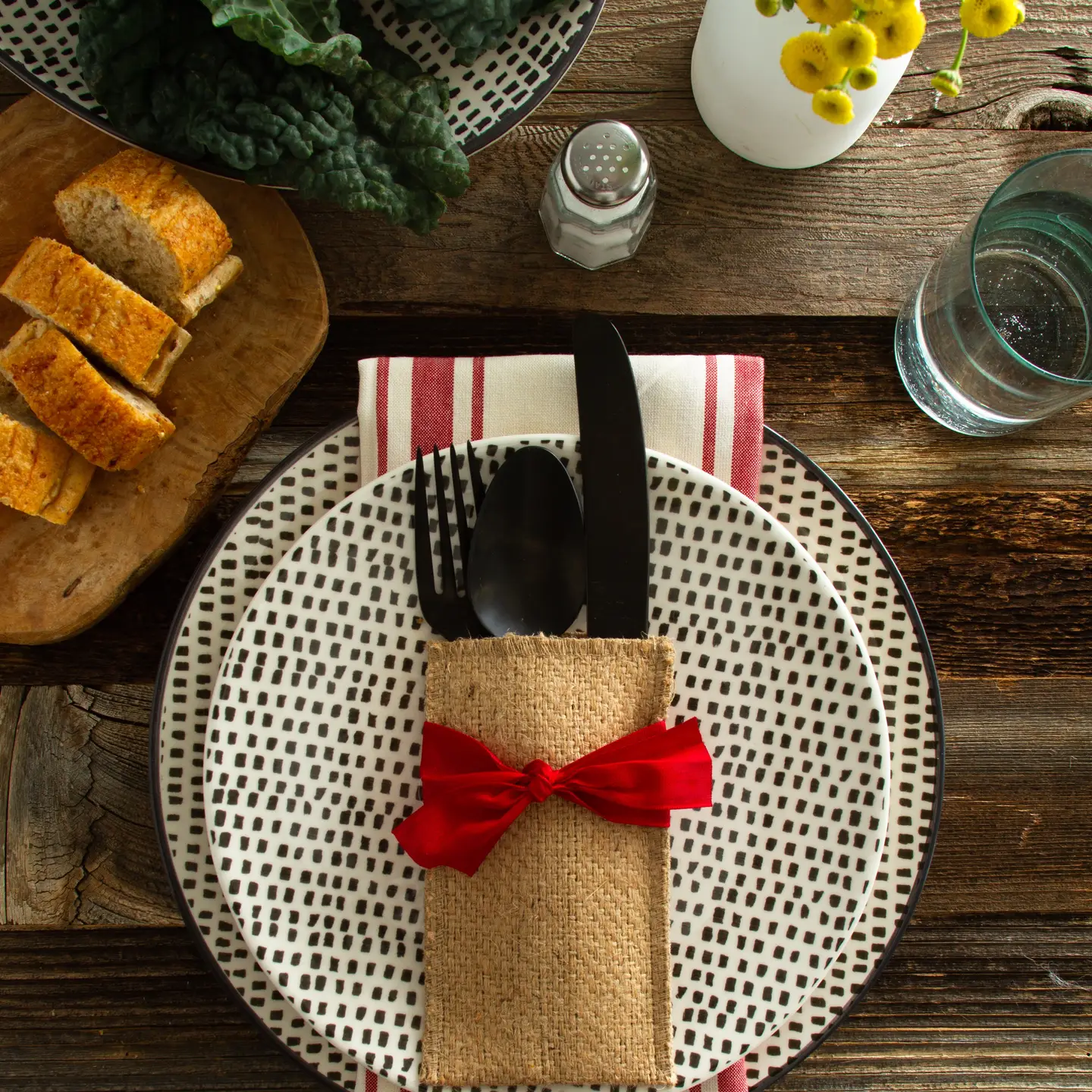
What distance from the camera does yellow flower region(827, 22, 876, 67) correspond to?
62 cm

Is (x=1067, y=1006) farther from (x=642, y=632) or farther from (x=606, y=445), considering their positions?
(x=606, y=445)

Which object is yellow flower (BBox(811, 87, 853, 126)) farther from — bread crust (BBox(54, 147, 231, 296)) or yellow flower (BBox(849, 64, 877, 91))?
bread crust (BBox(54, 147, 231, 296))

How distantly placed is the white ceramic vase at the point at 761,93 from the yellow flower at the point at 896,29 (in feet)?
0.62

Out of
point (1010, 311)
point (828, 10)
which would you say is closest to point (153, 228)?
point (828, 10)

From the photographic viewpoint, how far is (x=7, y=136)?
0.97 m

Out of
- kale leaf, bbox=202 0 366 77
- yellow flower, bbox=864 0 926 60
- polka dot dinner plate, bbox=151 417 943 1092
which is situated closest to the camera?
yellow flower, bbox=864 0 926 60

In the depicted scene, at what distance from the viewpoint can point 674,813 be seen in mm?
830

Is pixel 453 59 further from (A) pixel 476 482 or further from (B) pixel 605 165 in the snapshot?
(A) pixel 476 482

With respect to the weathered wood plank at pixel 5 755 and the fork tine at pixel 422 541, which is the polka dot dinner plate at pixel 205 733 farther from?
the weathered wood plank at pixel 5 755

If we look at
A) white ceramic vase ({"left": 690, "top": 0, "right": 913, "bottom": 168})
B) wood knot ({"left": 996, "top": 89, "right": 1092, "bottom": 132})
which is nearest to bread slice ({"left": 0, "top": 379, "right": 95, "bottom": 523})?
white ceramic vase ({"left": 690, "top": 0, "right": 913, "bottom": 168})

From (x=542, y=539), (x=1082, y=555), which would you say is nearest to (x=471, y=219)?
(x=542, y=539)

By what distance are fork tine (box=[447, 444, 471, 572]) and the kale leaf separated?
0.34 meters

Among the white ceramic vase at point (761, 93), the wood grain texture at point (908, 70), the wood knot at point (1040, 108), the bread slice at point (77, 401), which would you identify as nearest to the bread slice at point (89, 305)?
the bread slice at point (77, 401)

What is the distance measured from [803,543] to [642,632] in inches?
7.3
